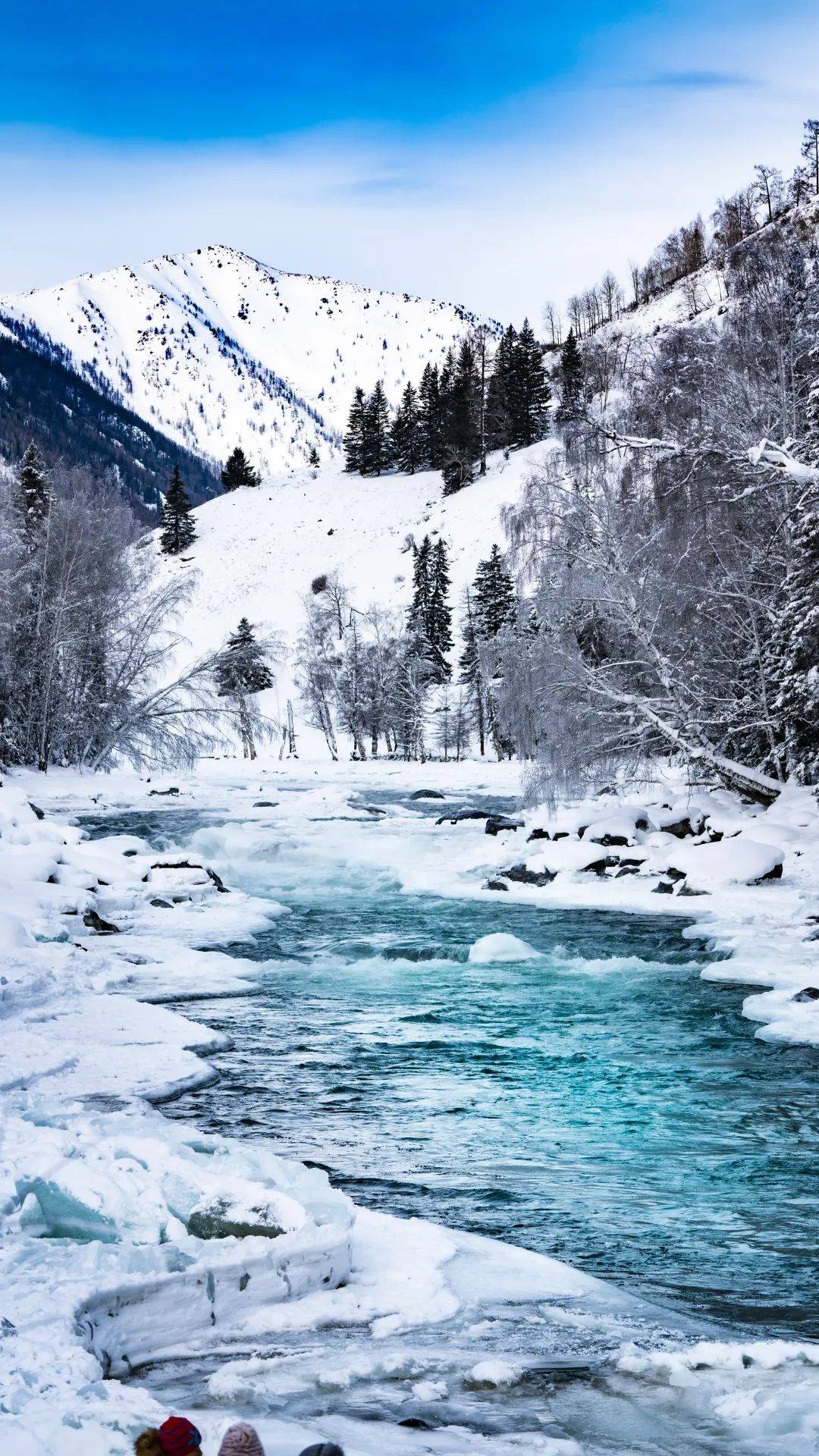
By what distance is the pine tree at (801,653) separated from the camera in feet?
57.5

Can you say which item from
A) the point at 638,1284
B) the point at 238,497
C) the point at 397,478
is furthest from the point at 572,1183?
the point at 238,497

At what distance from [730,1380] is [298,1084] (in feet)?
15.3

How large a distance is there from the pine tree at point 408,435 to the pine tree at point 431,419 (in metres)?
0.43

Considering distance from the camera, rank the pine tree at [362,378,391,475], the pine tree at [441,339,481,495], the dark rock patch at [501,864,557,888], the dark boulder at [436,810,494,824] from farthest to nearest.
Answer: the pine tree at [362,378,391,475], the pine tree at [441,339,481,495], the dark boulder at [436,810,494,824], the dark rock patch at [501,864,557,888]

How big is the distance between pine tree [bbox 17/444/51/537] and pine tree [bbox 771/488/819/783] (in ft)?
84.5

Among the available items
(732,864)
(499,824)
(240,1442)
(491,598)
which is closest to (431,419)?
(491,598)

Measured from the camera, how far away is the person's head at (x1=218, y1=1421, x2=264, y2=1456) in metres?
2.27

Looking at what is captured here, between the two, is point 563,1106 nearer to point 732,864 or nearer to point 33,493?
point 732,864

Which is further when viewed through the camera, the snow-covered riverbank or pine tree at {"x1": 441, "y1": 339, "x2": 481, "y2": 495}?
pine tree at {"x1": 441, "y1": 339, "x2": 481, "y2": 495}

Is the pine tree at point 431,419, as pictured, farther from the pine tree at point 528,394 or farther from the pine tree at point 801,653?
the pine tree at point 801,653

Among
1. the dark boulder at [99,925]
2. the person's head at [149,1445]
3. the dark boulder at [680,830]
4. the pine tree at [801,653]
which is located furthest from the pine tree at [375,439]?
the person's head at [149,1445]

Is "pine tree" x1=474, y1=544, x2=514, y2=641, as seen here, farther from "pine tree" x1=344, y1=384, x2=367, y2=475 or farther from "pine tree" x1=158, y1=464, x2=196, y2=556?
"pine tree" x1=344, y1=384, x2=367, y2=475

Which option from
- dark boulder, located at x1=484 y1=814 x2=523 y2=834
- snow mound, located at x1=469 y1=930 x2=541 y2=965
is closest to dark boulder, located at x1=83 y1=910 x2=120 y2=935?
snow mound, located at x1=469 y1=930 x2=541 y2=965

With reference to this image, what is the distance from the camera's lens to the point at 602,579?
19125mm
